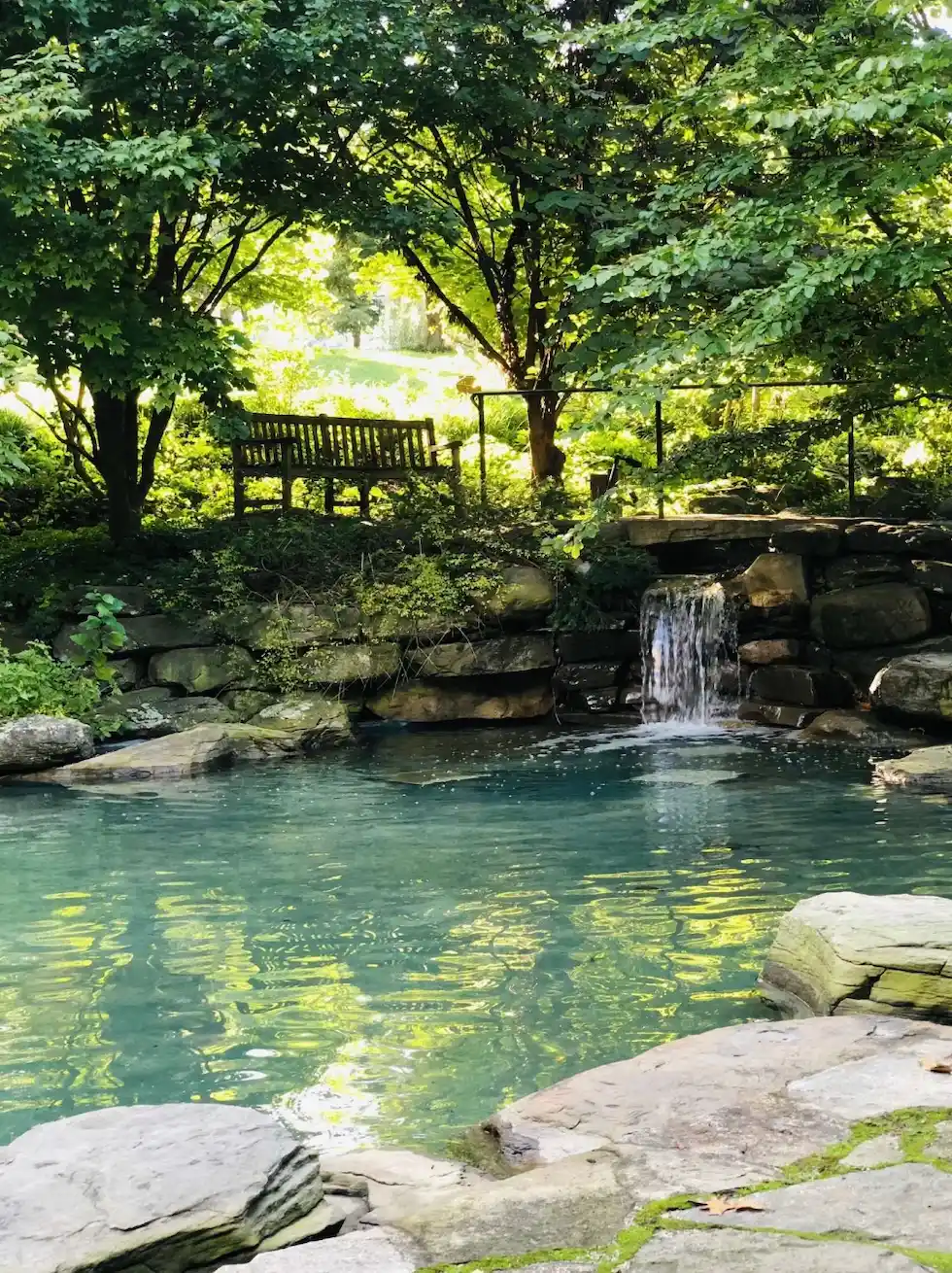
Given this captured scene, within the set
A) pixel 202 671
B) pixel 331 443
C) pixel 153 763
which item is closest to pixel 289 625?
pixel 202 671

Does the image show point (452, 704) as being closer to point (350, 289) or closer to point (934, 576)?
point (934, 576)

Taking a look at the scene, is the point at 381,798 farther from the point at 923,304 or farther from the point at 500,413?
the point at 500,413

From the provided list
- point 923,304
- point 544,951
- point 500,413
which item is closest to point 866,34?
point 923,304

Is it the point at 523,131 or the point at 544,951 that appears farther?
the point at 523,131

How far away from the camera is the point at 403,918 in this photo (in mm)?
6164

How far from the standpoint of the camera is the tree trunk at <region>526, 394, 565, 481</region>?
50.5ft

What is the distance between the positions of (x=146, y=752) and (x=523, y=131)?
862cm

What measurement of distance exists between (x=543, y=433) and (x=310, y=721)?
5529 mm

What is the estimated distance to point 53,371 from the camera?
1177cm

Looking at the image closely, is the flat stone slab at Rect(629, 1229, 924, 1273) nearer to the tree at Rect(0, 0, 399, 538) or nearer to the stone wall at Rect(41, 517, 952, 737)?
the tree at Rect(0, 0, 399, 538)

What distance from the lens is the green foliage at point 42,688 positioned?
1120cm

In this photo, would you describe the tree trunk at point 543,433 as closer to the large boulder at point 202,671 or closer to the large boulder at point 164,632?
the large boulder at point 202,671

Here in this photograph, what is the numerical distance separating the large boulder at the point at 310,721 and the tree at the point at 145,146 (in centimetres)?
320

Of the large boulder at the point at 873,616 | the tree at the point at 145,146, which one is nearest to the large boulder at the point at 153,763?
the tree at the point at 145,146
